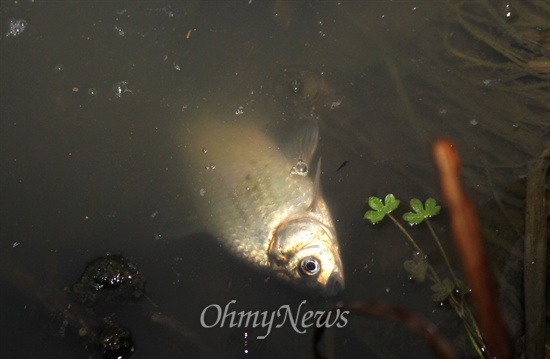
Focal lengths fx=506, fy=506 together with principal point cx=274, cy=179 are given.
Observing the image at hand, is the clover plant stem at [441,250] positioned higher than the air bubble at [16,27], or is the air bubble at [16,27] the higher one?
the air bubble at [16,27]

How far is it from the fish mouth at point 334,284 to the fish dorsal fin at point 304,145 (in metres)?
0.60

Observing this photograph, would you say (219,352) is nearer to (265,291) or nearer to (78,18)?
(265,291)

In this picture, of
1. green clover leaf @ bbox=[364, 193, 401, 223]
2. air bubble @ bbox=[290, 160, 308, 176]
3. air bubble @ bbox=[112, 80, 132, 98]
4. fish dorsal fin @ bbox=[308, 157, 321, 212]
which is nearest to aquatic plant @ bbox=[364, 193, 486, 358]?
green clover leaf @ bbox=[364, 193, 401, 223]

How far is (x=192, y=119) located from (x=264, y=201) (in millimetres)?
625

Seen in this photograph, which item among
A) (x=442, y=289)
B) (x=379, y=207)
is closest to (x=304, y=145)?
(x=379, y=207)

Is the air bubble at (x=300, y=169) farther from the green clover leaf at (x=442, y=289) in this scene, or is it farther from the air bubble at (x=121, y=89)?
the air bubble at (x=121, y=89)

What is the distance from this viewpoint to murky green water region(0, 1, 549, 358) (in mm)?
2439

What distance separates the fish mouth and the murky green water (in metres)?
0.07

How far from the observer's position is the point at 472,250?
97.0 inches

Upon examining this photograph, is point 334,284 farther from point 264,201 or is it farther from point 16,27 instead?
point 16,27

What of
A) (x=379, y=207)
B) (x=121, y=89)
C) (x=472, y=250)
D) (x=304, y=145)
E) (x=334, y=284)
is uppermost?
(x=121, y=89)

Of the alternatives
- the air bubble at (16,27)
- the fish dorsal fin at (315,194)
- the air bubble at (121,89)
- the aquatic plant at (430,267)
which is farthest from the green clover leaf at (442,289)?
the air bubble at (16,27)

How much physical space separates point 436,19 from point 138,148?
1.86 m

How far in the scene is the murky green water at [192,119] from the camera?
2439mm
